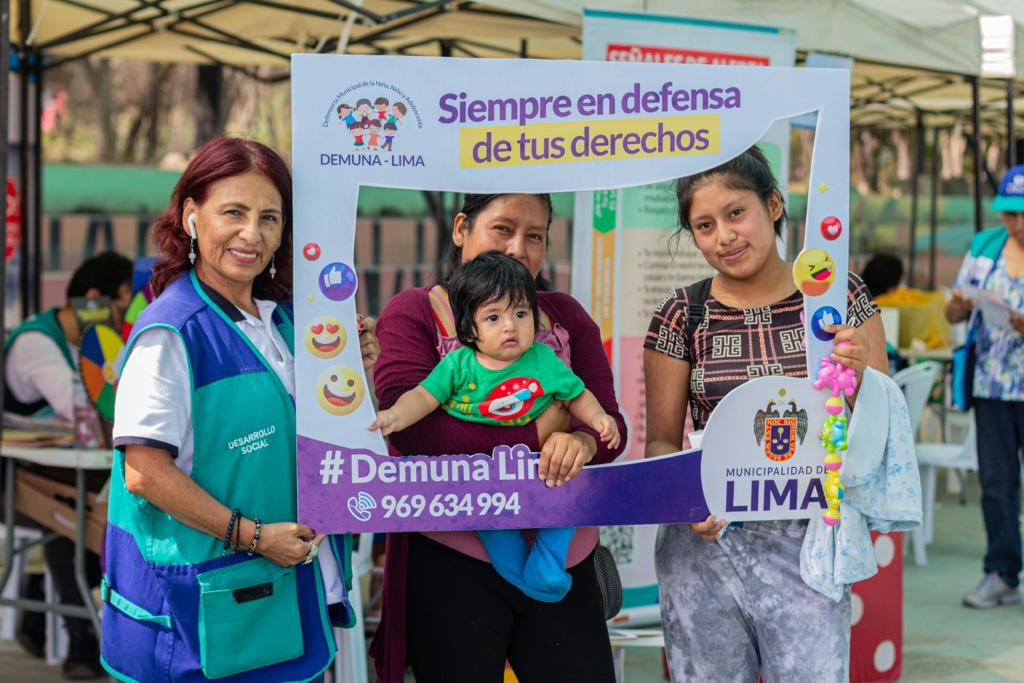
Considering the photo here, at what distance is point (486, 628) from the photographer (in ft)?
7.85

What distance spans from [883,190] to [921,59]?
2345 cm

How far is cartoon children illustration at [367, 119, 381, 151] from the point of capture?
2.34 meters

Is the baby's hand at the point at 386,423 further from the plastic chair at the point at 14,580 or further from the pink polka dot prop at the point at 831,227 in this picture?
the plastic chair at the point at 14,580

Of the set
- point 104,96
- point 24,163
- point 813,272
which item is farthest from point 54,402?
point 104,96

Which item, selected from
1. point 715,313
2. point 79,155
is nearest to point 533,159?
point 715,313

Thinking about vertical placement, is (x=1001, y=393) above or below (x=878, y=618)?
above

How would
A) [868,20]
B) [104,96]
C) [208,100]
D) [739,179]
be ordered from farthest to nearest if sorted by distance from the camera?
[104,96] → [208,100] → [868,20] → [739,179]

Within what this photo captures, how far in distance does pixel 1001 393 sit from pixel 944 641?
3.81 ft

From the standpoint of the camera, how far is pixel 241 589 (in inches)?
91.1

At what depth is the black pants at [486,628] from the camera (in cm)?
239

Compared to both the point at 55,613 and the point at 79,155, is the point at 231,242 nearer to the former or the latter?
the point at 55,613

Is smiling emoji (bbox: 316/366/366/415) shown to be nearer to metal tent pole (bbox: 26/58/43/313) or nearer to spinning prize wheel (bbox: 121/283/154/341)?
spinning prize wheel (bbox: 121/283/154/341)

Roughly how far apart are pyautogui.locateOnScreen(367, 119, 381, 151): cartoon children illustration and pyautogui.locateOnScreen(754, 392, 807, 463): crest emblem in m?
0.93

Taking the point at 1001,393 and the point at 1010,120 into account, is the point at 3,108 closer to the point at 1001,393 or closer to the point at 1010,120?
the point at 1001,393
